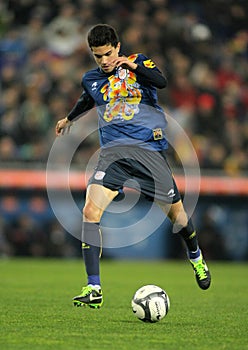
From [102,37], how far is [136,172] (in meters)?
1.29

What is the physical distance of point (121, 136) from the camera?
7.92 metres

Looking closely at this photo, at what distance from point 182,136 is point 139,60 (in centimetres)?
980

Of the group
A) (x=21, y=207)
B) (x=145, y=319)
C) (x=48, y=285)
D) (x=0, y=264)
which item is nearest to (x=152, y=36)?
(x=21, y=207)

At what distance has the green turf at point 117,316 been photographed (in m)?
5.66

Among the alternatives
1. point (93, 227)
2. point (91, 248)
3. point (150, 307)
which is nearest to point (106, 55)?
point (93, 227)

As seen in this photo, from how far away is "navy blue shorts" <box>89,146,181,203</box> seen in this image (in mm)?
7816

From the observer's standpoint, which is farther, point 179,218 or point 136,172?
point 179,218

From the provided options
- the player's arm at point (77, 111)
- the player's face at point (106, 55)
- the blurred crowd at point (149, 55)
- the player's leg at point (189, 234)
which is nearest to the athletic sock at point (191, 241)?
the player's leg at point (189, 234)

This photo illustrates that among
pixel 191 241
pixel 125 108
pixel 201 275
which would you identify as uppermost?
pixel 125 108

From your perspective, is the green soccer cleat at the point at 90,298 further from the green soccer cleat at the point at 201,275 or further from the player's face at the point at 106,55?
the player's face at the point at 106,55

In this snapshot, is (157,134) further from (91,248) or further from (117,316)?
(117,316)

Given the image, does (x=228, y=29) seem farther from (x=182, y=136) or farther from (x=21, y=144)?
(x=21, y=144)

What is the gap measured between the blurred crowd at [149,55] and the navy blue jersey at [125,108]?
363 inches

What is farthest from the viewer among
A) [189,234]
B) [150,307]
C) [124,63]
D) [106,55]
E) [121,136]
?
[189,234]
